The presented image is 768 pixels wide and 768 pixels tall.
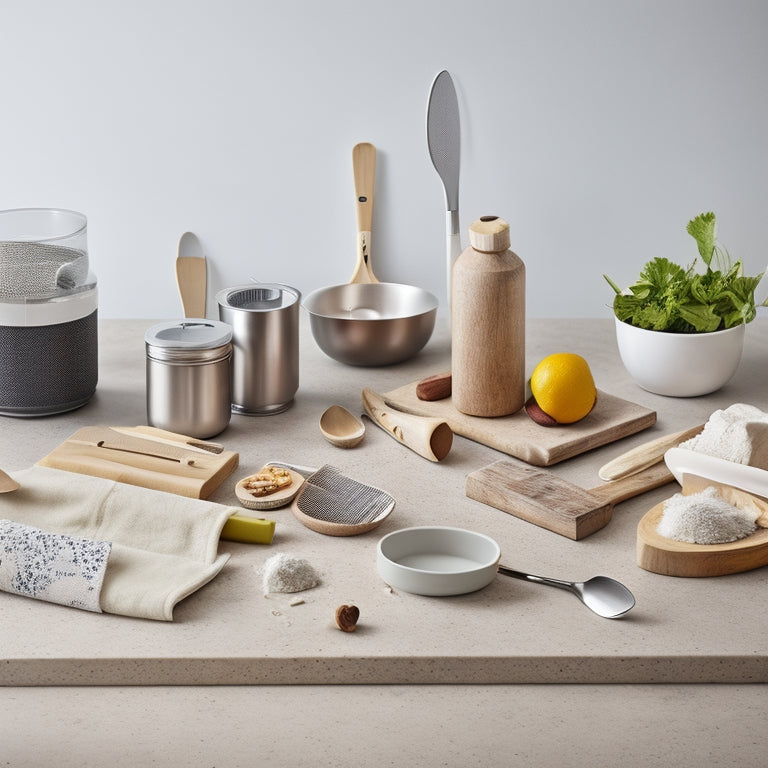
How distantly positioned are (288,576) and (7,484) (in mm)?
343

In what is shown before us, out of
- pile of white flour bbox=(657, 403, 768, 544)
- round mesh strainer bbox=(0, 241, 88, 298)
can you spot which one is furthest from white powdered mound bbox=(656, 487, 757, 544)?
round mesh strainer bbox=(0, 241, 88, 298)

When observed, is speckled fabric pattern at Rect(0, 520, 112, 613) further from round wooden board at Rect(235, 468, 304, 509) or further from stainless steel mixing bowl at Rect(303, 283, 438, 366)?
stainless steel mixing bowl at Rect(303, 283, 438, 366)

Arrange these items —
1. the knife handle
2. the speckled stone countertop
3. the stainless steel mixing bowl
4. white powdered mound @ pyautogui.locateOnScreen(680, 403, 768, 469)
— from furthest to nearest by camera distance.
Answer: the knife handle
the stainless steel mixing bowl
white powdered mound @ pyautogui.locateOnScreen(680, 403, 768, 469)
the speckled stone countertop

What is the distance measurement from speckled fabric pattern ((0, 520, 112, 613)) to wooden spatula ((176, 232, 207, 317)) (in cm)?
96

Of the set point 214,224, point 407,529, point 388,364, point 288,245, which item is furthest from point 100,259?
point 407,529

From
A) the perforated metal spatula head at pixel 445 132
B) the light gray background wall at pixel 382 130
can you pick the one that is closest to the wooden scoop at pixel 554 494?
the perforated metal spatula head at pixel 445 132

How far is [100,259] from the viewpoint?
6.70 ft

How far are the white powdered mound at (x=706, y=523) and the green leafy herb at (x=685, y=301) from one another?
0.43 meters

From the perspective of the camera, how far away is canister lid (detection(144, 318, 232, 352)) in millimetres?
1241

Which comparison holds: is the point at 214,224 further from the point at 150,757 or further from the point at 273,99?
the point at 150,757

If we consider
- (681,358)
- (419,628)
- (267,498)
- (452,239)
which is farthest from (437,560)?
(452,239)

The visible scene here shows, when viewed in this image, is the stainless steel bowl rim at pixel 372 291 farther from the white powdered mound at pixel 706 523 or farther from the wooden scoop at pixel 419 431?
the white powdered mound at pixel 706 523

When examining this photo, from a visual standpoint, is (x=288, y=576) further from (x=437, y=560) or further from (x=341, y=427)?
(x=341, y=427)

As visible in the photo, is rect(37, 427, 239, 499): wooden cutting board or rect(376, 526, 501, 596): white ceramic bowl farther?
rect(37, 427, 239, 499): wooden cutting board
